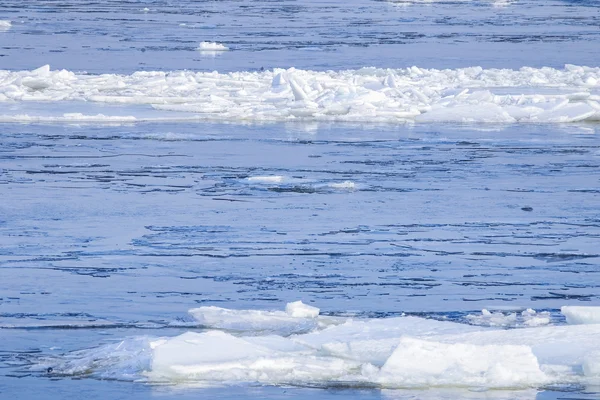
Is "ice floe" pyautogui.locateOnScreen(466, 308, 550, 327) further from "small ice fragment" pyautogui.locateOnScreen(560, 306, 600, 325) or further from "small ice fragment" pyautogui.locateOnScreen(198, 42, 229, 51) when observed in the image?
"small ice fragment" pyautogui.locateOnScreen(198, 42, 229, 51)

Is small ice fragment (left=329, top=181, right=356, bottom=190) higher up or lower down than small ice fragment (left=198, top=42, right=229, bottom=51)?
higher up

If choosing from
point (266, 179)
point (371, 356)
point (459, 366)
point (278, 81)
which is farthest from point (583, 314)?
point (278, 81)

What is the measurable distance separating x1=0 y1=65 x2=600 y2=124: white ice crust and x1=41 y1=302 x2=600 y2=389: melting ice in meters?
7.96

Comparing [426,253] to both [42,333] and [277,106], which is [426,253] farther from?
[277,106]

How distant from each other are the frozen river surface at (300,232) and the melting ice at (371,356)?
0.04 ft

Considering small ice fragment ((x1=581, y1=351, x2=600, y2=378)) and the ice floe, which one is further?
the ice floe

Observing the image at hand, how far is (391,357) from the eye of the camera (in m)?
4.76

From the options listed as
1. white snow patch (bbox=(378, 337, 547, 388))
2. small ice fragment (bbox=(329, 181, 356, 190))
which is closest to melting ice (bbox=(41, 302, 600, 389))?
white snow patch (bbox=(378, 337, 547, 388))

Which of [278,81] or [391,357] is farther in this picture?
[278,81]

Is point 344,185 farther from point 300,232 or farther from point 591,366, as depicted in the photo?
point 591,366

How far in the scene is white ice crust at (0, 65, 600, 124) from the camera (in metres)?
13.3

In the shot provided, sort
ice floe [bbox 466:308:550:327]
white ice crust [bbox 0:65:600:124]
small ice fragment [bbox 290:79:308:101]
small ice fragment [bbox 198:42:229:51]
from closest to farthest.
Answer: ice floe [bbox 466:308:550:327] → white ice crust [bbox 0:65:600:124] → small ice fragment [bbox 290:79:308:101] → small ice fragment [bbox 198:42:229:51]

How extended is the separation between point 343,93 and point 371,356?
9610mm

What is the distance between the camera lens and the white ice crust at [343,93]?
43.8ft
